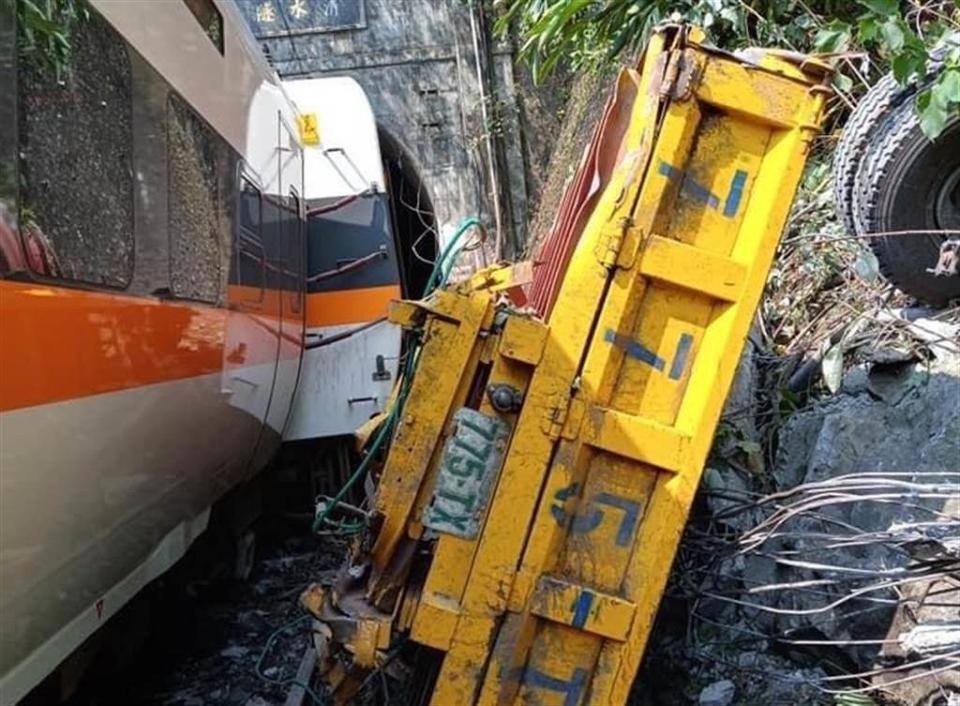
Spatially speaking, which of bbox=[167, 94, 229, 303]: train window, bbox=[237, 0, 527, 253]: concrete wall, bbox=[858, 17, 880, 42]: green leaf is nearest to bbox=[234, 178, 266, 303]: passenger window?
bbox=[167, 94, 229, 303]: train window

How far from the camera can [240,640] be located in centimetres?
465

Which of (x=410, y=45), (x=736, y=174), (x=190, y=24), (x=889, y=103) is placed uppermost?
(x=410, y=45)

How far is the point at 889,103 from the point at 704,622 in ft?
6.24

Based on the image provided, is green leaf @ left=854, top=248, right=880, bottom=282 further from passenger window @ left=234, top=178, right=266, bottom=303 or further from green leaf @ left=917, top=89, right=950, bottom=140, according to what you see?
passenger window @ left=234, top=178, right=266, bottom=303

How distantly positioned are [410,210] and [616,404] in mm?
9638

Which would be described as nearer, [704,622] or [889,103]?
[704,622]

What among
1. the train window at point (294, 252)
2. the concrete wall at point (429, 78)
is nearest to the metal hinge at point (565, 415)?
the train window at point (294, 252)

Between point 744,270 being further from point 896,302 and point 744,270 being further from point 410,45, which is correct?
point 410,45

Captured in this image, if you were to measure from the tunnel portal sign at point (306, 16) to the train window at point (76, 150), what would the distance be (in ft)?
28.7

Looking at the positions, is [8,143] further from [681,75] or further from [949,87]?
[949,87]

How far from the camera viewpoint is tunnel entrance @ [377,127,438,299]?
36.3 ft

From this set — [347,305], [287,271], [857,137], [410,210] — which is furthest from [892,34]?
[410,210]

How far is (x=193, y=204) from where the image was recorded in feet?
11.1

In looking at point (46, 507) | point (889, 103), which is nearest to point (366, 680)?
point (46, 507)
